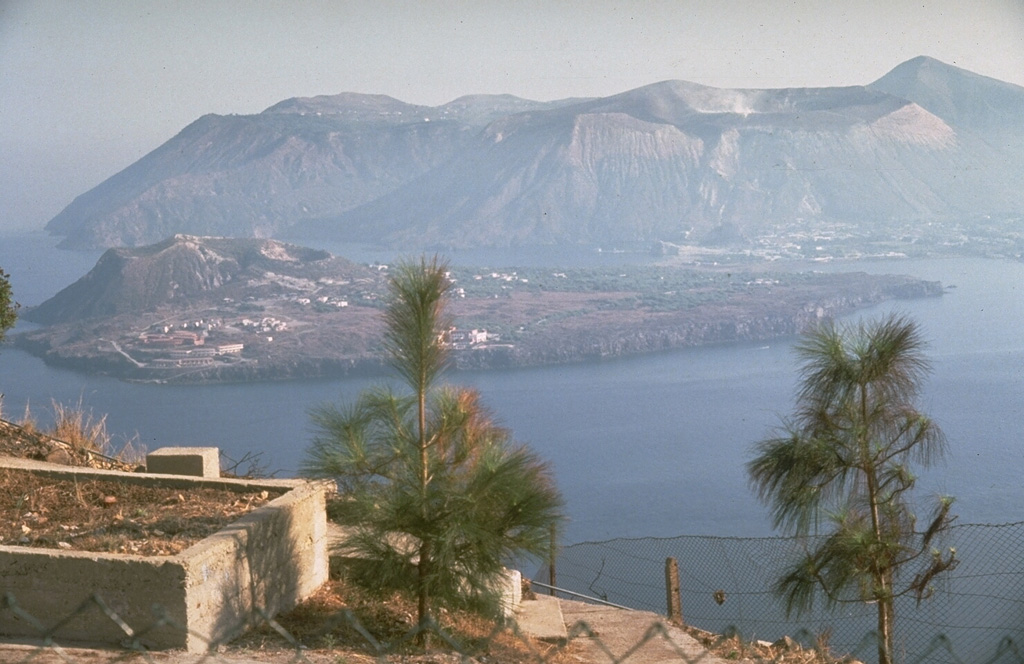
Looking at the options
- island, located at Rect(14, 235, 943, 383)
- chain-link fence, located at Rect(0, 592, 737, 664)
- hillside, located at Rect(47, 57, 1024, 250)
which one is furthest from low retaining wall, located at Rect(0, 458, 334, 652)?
hillside, located at Rect(47, 57, 1024, 250)

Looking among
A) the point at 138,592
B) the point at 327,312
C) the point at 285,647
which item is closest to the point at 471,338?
the point at 327,312

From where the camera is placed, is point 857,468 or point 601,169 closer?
point 857,468

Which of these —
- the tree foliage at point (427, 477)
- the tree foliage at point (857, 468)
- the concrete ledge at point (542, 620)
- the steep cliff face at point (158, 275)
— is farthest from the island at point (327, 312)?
the tree foliage at point (427, 477)

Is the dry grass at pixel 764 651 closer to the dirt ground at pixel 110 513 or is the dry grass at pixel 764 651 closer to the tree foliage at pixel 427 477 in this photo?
the tree foliage at pixel 427 477

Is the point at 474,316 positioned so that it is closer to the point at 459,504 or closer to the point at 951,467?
the point at 951,467

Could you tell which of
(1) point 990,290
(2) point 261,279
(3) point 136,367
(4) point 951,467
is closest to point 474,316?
(2) point 261,279

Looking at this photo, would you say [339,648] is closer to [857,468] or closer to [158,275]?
[857,468]
